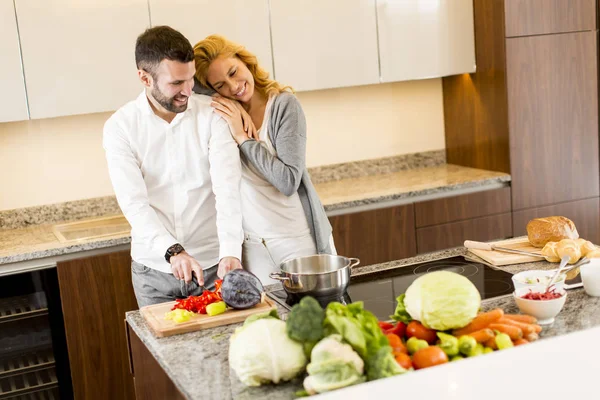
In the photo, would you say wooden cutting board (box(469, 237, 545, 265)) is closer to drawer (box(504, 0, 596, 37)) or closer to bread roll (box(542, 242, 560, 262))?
bread roll (box(542, 242, 560, 262))

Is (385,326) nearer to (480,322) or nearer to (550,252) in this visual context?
(480,322)

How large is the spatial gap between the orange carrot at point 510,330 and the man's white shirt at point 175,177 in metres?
1.01

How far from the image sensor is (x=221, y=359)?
5.87 ft

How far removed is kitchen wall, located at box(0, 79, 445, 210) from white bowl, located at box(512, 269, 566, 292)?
2.30m

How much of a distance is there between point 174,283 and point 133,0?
1395 millimetres

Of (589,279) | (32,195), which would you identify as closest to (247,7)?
(32,195)

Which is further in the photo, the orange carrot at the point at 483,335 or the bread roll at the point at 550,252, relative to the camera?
the bread roll at the point at 550,252

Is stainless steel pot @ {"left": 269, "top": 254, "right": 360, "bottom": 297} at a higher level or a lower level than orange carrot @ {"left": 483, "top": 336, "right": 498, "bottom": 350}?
higher

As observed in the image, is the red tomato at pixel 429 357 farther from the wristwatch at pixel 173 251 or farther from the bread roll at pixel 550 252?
the wristwatch at pixel 173 251

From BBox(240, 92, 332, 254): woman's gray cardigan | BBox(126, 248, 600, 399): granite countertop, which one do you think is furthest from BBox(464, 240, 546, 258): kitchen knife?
BBox(240, 92, 332, 254): woman's gray cardigan

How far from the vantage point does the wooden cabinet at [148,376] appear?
1862mm

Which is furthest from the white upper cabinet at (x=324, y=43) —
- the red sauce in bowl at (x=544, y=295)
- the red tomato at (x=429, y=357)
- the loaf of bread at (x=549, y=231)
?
the red tomato at (x=429, y=357)

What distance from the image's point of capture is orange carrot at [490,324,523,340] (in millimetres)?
1659

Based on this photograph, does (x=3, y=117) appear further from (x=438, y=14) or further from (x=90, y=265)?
(x=438, y=14)
